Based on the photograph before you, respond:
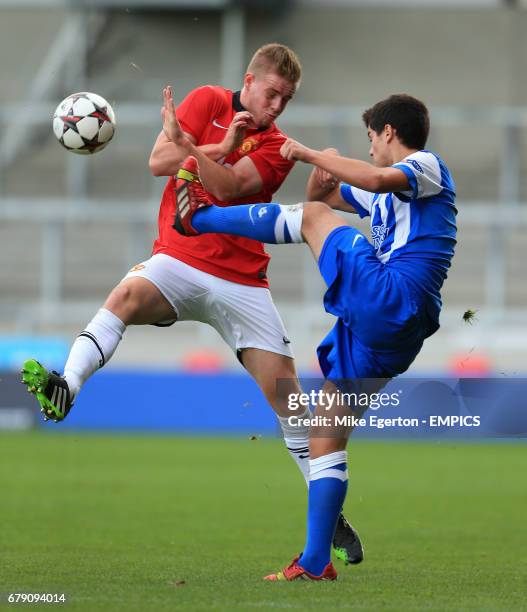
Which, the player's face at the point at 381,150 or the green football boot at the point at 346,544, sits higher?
the player's face at the point at 381,150

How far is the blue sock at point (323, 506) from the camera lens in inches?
245

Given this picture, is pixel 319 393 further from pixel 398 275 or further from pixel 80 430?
pixel 80 430

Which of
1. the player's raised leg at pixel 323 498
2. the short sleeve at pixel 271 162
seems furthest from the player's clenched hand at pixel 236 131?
the player's raised leg at pixel 323 498

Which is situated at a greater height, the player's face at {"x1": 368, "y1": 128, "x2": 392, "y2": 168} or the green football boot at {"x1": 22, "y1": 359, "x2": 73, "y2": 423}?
the player's face at {"x1": 368, "y1": 128, "x2": 392, "y2": 168}

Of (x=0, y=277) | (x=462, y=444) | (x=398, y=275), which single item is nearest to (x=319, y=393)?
(x=398, y=275)

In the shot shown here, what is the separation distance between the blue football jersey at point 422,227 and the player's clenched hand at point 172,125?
110cm

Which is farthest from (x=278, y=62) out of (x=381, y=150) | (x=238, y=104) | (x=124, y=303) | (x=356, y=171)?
(x=124, y=303)

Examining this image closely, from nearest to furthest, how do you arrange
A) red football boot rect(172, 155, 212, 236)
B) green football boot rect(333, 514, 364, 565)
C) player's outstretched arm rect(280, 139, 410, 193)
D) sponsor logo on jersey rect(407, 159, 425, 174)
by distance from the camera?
1. player's outstretched arm rect(280, 139, 410, 193)
2. sponsor logo on jersey rect(407, 159, 425, 174)
3. red football boot rect(172, 155, 212, 236)
4. green football boot rect(333, 514, 364, 565)

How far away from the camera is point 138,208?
75.0ft

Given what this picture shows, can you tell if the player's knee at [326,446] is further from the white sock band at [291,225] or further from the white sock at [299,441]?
the white sock band at [291,225]

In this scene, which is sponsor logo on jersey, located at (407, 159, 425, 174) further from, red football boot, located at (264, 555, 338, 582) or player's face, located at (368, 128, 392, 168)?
red football boot, located at (264, 555, 338, 582)

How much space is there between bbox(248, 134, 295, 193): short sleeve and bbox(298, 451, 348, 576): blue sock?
161 cm

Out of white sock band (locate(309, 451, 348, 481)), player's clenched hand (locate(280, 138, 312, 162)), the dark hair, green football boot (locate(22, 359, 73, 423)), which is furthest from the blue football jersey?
green football boot (locate(22, 359, 73, 423))

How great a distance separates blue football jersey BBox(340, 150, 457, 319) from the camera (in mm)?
6035
